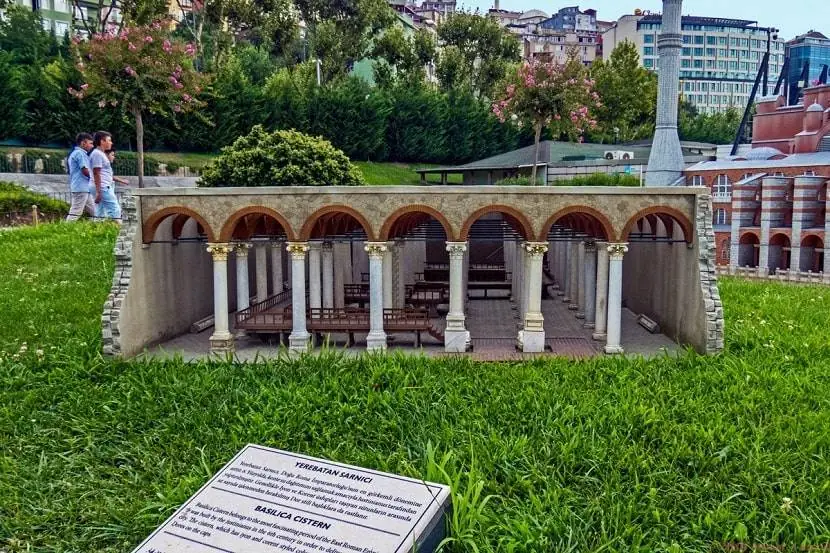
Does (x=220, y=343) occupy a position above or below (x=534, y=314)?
below

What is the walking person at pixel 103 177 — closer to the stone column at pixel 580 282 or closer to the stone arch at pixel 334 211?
the stone arch at pixel 334 211

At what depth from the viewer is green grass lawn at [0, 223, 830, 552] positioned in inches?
363

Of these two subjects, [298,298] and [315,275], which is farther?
[315,275]

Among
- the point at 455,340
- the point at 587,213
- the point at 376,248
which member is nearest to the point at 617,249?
the point at 587,213

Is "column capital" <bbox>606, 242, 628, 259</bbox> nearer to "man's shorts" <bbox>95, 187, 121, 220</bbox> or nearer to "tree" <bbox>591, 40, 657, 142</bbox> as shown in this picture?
"man's shorts" <bbox>95, 187, 121, 220</bbox>

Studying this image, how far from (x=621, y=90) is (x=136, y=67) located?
1694 inches

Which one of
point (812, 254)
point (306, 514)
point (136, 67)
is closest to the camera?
point (306, 514)

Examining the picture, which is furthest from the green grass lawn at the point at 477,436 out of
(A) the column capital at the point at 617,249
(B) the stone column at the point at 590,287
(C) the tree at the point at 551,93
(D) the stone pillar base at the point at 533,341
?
(C) the tree at the point at 551,93

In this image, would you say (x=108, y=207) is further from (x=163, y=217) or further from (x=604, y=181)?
(x=604, y=181)

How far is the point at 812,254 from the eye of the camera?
41.4 m

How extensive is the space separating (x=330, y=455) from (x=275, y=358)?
611 cm

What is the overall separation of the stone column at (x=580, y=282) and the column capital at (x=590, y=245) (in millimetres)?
1447

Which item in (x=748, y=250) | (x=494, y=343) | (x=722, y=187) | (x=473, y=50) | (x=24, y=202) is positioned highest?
(x=473, y=50)

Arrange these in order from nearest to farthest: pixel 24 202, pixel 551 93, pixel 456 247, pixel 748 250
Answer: pixel 456 247 → pixel 24 202 → pixel 551 93 → pixel 748 250
